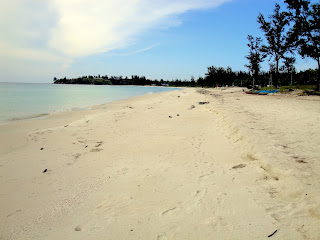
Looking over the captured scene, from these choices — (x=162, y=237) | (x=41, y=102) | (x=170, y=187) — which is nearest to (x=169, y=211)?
(x=162, y=237)

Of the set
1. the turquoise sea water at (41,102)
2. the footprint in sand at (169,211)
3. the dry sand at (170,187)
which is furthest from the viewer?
the turquoise sea water at (41,102)

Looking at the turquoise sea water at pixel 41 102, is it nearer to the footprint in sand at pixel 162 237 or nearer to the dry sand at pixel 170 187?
the dry sand at pixel 170 187

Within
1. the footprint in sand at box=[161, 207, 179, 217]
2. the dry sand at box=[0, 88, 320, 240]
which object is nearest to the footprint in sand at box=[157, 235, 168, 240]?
the dry sand at box=[0, 88, 320, 240]

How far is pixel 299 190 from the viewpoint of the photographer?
109 inches

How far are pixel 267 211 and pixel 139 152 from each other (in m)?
3.33

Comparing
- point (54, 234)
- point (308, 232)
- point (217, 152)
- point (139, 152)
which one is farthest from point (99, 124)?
point (308, 232)

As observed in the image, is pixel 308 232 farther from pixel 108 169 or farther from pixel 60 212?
pixel 108 169

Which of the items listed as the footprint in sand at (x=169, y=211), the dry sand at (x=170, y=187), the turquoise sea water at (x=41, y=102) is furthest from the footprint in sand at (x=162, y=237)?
the turquoise sea water at (x=41, y=102)

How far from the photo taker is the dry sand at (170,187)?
2.42m

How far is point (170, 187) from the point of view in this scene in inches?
134

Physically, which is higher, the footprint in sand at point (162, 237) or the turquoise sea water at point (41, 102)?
the turquoise sea water at point (41, 102)

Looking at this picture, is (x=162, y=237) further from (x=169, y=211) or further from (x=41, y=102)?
(x=41, y=102)

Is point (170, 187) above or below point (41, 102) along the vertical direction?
below

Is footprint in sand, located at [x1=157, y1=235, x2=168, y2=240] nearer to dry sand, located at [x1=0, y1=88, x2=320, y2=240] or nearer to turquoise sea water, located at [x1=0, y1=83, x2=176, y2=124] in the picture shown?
dry sand, located at [x1=0, y1=88, x2=320, y2=240]
